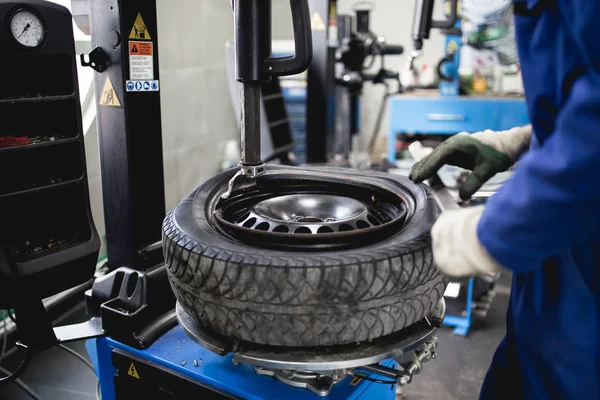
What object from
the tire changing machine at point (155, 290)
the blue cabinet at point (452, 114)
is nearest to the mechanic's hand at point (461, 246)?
the tire changing machine at point (155, 290)

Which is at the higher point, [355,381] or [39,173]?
[39,173]

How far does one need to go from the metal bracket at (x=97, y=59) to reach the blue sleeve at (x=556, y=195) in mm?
1066

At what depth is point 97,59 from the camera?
1.42 metres

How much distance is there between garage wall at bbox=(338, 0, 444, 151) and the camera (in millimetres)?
5266

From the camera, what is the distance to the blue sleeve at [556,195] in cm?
73

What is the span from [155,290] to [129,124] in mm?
440

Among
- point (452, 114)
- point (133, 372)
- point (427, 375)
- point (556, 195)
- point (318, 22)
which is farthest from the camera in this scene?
point (452, 114)

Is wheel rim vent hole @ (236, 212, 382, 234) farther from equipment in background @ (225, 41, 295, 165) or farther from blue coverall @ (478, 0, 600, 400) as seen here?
equipment in background @ (225, 41, 295, 165)

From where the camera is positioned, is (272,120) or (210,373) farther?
(272,120)

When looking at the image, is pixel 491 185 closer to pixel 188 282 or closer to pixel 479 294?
pixel 479 294

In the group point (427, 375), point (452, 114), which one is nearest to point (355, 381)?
point (427, 375)

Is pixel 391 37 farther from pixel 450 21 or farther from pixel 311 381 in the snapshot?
pixel 311 381

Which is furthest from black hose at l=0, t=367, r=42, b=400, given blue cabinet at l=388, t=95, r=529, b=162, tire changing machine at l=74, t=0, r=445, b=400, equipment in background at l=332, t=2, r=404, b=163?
blue cabinet at l=388, t=95, r=529, b=162

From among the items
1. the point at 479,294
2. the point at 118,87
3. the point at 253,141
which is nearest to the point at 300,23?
the point at 253,141
